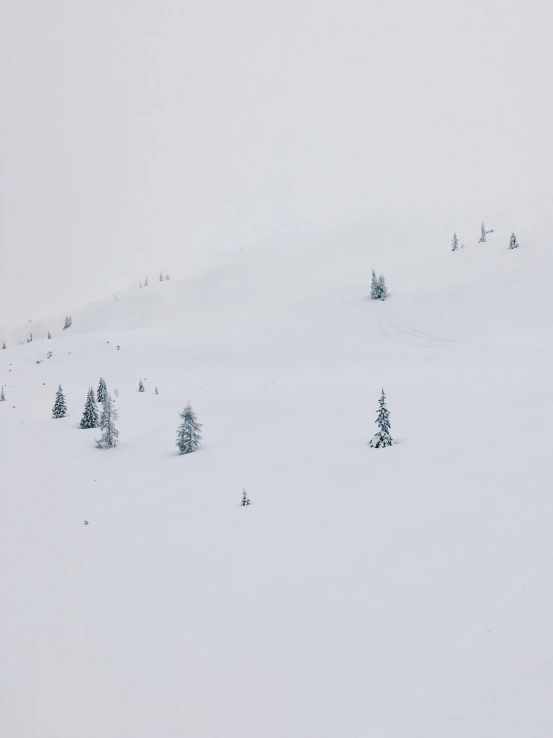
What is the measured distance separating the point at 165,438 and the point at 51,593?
62.6ft

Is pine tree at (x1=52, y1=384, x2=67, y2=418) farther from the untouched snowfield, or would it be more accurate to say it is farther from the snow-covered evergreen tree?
the snow-covered evergreen tree

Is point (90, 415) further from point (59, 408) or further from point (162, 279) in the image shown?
point (162, 279)

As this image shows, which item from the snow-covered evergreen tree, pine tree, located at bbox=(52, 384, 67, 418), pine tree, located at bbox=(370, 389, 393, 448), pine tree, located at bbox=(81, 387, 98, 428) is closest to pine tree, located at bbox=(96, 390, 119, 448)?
pine tree, located at bbox=(81, 387, 98, 428)

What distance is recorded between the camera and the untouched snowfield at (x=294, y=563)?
955cm

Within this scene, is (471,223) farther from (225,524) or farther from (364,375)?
(225,524)

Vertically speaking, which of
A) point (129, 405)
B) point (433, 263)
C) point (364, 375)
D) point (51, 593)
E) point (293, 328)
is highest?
point (433, 263)

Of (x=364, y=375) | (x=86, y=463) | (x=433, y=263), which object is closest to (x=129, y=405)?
(x=86, y=463)

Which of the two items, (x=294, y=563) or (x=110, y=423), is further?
(x=110, y=423)

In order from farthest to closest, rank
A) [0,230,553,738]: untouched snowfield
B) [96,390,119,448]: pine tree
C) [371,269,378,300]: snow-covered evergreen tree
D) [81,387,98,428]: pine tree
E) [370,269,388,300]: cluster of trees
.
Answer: [371,269,378,300]: snow-covered evergreen tree < [370,269,388,300]: cluster of trees < [81,387,98,428]: pine tree < [96,390,119,448]: pine tree < [0,230,553,738]: untouched snowfield

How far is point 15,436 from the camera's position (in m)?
36.6

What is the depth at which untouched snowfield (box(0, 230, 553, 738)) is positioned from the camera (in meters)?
9.55

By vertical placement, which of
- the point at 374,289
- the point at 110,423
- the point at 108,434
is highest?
the point at 374,289

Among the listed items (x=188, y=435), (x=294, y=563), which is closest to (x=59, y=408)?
(x=188, y=435)

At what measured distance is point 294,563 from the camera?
15.1 metres
